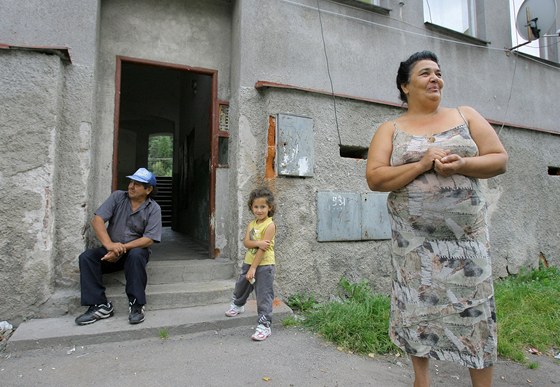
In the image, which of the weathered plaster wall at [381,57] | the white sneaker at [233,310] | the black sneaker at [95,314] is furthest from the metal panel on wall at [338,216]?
the black sneaker at [95,314]

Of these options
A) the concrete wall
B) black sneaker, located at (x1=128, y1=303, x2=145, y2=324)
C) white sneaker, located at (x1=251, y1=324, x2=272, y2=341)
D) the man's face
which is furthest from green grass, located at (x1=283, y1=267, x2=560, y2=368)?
the man's face

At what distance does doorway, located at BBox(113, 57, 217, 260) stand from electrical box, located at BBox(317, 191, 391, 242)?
A: 1.36 metres

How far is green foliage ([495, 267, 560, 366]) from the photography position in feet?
10.7

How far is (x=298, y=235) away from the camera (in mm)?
3959

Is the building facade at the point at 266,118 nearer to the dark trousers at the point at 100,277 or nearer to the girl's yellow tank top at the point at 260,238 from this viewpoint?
the dark trousers at the point at 100,277

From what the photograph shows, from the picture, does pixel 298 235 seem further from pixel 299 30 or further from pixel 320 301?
pixel 299 30

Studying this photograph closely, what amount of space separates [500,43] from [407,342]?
6.22 m

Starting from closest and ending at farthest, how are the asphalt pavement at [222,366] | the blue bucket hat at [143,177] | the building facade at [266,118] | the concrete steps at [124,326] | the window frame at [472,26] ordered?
the asphalt pavement at [222,366], the concrete steps at [124,326], the building facade at [266,118], the blue bucket hat at [143,177], the window frame at [472,26]

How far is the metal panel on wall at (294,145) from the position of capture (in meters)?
3.94

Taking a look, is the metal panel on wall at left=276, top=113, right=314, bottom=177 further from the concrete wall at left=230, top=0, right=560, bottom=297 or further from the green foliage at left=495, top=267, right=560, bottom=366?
the green foliage at left=495, top=267, right=560, bottom=366

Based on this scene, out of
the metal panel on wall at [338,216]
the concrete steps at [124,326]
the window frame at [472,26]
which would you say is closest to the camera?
the concrete steps at [124,326]

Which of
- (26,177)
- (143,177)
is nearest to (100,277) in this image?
(143,177)

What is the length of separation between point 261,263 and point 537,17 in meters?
6.10

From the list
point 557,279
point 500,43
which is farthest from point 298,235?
point 500,43
